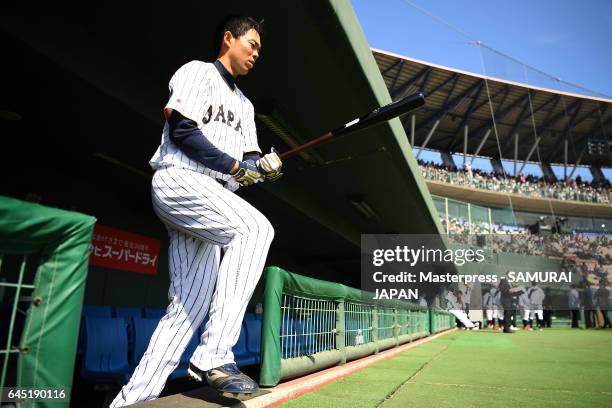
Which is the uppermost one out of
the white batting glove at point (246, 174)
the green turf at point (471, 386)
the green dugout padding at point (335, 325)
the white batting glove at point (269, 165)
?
the white batting glove at point (269, 165)

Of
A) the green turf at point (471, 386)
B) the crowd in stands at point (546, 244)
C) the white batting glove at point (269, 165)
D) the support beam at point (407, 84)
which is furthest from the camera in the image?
the support beam at point (407, 84)

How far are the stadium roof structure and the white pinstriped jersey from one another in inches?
1045

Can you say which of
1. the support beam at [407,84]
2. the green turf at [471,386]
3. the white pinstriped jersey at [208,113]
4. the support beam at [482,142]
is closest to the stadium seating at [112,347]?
the green turf at [471,386]

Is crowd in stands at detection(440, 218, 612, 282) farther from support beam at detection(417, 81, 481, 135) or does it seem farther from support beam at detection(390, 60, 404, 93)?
support beam at detection(390, 60, 404, 93)

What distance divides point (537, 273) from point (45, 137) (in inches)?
954

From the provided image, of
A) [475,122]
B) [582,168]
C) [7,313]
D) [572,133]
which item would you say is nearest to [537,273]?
[475,122]

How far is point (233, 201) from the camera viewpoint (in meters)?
1.59

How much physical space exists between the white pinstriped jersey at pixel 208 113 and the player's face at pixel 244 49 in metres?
0.11

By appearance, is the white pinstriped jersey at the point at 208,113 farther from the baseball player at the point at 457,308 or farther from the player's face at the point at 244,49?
the baseball player at the point at 457,308

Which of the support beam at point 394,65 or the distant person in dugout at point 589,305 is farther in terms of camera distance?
the support beam at point 394,65

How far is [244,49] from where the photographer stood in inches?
72.2

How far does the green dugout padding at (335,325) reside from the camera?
2385mm

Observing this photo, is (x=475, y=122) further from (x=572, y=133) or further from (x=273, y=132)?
(x=273, y=132)

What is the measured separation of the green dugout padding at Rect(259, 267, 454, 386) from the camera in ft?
7.82
